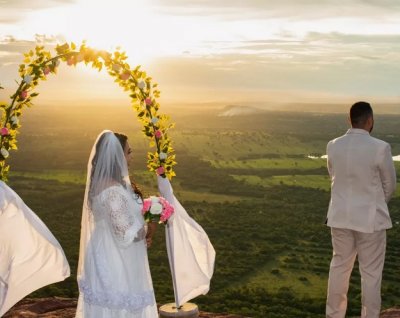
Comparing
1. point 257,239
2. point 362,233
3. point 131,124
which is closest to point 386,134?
point 131,124

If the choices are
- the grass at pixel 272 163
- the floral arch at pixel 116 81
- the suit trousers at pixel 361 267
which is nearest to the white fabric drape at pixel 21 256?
the floral arch at pixel 116 81

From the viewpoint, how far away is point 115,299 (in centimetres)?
629

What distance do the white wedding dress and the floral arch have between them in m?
1.65

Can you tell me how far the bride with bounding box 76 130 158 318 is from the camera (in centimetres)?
602

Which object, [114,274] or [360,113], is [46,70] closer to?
[114,274]

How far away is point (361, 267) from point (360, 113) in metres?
1.60

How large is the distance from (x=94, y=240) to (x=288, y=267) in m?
28.8

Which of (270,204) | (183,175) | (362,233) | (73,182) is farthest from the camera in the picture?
(183,175)

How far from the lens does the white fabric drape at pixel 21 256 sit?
23.2 feet

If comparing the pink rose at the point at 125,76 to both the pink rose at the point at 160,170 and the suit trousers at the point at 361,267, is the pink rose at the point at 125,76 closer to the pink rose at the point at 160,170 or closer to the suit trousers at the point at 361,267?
the pink rose at the point at 160,170

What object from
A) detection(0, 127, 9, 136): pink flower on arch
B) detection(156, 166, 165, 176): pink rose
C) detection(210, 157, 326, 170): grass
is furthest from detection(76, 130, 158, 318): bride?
detection(210, 157, 326, 170): grass

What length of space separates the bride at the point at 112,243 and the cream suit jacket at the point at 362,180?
2157 millimetres

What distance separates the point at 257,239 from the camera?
137ft

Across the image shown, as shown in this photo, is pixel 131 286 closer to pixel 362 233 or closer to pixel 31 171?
pixel 362 233
